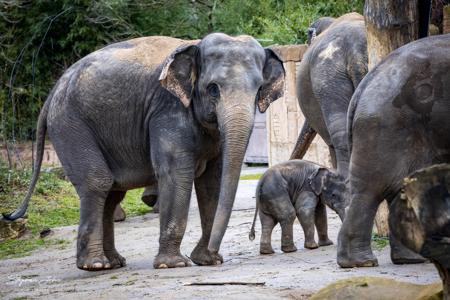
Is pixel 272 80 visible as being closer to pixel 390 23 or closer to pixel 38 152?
pixel 390 23

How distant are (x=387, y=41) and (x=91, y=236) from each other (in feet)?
10.6

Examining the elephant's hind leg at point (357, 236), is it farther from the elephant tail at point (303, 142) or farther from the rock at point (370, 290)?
the elephant tail at point (303, 142)

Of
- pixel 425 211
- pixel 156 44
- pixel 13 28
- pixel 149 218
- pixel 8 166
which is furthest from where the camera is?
pixel 13 28

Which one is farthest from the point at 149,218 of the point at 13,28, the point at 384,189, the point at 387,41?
the point at 13,28

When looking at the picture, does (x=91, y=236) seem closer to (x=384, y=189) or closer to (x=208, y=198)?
(x=208, y=198)

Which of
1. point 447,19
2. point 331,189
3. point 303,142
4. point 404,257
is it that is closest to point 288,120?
point 303,142

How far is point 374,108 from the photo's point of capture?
8523 millimetres

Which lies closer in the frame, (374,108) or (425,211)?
(425,211)

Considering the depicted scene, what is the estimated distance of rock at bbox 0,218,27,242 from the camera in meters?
15.0

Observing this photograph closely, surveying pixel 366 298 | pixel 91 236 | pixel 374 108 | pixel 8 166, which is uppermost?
pixel 374 108

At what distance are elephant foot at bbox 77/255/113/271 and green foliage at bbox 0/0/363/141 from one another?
44.3 feet

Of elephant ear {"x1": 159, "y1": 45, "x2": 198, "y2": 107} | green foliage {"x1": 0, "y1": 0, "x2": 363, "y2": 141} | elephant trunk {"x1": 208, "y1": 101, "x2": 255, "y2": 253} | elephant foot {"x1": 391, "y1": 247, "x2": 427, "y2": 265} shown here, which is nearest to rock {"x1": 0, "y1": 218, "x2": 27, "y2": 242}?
elephant ear {"x1": 159, "y1": 45, "x2": 198, "y2": 107}

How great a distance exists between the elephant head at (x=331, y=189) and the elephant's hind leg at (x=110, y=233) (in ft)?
6.53

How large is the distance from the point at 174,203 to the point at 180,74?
1147mm
